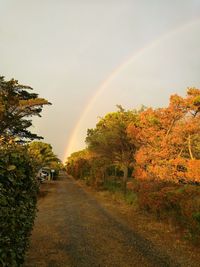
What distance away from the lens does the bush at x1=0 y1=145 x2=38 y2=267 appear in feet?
16.2

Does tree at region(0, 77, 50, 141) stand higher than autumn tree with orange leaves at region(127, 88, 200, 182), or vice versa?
tree at region(0, 77, 50, 141)

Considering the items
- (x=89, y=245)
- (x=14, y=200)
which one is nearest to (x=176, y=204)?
(x=89, y=245)

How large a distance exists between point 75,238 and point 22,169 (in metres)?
6.84

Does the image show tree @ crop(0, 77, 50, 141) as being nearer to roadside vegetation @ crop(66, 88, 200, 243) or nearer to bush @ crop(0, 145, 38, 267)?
roadside vegetation @ crop(66, 88, 200, 243)

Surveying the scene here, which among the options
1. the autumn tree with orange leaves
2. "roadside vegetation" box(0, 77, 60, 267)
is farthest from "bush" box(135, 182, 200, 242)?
"roadside vegetation" box(0, 77, 60, 267)

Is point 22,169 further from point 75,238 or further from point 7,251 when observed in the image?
point 75,238

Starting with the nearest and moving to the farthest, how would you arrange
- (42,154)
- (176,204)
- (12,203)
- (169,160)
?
1. (12,203)
2. (176,204)
3. (169,160)
4. (42,154)

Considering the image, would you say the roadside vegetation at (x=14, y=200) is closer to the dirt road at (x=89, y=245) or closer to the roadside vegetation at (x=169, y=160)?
the dirt road at (x=89, y=245)

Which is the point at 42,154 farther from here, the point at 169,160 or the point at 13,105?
the point at 169,160

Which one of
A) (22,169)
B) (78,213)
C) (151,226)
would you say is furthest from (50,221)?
(22,169)

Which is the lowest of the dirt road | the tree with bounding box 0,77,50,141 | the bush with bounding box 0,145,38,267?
the dirt road

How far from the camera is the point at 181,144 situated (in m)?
23.1

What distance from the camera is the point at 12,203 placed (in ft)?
18.2

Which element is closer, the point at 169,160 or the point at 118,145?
the point at 169,160
